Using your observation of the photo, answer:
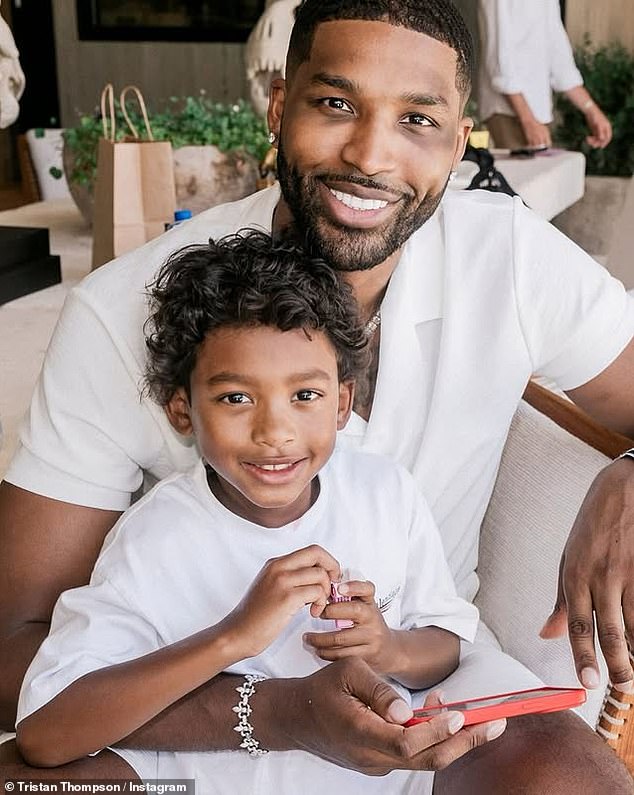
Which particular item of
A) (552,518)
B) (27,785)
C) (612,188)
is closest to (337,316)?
(552,518)

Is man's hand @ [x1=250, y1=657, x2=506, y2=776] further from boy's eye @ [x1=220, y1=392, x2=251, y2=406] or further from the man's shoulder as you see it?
the man's shoulder

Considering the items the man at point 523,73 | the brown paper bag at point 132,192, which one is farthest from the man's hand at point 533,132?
the brown paper bag at point 132,192

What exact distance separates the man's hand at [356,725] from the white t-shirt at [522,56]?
132 inches

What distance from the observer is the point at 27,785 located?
91 centimetres

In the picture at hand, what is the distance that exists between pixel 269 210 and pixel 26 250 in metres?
1.35

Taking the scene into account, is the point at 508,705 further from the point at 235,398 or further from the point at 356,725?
the point at 235,398

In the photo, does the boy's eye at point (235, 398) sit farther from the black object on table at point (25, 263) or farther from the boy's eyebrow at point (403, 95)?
the black object on table at point (25, 263)

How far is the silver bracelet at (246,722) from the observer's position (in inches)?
37.7

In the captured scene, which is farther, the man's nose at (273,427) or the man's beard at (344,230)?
the man's beard at (344,230)

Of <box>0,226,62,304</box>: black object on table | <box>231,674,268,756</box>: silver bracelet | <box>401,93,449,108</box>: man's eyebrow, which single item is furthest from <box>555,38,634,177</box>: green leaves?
<box>231,674,268,756</box>: silver bracelet

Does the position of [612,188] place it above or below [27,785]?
below

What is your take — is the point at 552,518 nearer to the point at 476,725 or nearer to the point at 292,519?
the point at 292,519

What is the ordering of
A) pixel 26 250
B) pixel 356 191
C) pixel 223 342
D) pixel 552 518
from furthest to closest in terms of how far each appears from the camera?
pixel 26 250 → pixel 552 518 → pixel 356 191 → pixel 223 342

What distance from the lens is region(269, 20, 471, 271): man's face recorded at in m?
1.11
